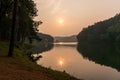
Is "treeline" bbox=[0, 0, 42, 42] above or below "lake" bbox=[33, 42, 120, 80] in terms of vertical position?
above

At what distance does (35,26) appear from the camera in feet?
363

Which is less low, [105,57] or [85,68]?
[105,57]

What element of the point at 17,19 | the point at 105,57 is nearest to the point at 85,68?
the point at 105,57

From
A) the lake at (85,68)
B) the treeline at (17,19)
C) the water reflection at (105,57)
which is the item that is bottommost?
the lake at (85,68)

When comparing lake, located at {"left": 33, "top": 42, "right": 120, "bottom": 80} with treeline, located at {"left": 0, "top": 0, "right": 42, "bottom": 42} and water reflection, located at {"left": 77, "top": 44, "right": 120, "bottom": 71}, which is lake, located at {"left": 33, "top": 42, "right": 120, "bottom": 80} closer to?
water reflection, located at {"left": 77, "top": 44, "right": 120, "bottom": 71}

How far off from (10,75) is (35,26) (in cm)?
8939

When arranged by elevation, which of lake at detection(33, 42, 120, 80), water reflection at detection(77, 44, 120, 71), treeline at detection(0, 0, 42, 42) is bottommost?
lake at detection(33, 42, 120, 80)

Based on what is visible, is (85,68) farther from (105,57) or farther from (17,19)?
(17,19)

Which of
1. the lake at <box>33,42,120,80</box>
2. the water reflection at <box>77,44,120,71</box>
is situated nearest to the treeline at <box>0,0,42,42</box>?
the lake at <box>33,42,120,80</box>

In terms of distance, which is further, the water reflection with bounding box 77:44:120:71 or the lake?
the water reflection with bounding box 77:44:120:71

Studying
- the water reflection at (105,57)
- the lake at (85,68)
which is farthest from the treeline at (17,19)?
the water reflection at (105,57)

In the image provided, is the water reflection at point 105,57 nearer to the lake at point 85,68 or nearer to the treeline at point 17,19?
the lake at point 85,68

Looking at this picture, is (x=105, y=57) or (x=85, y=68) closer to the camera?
(x=85, y=68)

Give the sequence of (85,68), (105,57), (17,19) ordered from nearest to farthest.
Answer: (85,68), (105,57), (17,19)
